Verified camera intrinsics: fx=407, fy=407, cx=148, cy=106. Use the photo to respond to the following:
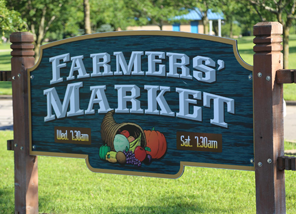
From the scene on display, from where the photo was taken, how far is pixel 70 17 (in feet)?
78.1

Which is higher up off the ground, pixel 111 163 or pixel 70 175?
pixel 111 163

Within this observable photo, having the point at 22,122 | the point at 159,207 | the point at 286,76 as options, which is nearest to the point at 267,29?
the point at 286,76

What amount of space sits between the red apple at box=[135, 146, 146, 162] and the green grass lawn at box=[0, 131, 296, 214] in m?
1.05

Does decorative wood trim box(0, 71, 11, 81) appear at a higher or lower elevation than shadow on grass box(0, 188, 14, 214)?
higher

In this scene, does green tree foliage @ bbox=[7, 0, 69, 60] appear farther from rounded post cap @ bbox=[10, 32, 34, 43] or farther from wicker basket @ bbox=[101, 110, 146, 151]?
wicker basket @ bbox=[101, 110, 146, 151]

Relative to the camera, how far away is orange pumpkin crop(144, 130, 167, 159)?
12.4ft

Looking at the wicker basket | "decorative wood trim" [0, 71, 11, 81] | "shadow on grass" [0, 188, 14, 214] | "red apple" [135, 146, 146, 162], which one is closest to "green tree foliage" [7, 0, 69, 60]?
"shadow on grass" [0, 188, 14, 214]

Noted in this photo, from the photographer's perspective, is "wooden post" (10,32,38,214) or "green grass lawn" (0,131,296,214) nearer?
"wooden post" (10,32,38,214)

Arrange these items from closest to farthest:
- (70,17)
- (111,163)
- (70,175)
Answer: (111,163)
(70,175)
(70,17)

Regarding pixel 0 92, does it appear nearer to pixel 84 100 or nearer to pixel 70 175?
pixel 70 175

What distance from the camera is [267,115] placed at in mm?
3334

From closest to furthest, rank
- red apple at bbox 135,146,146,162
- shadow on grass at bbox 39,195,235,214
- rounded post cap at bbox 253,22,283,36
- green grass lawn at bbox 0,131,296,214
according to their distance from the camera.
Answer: rounded post cap at bbox 253,22,283,36
red apple at bbox 135,146,146,162
shadow on grass at bbox 39,195,235,214
green grass lawn at bbox 0,131,296,214

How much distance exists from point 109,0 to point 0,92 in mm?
9947

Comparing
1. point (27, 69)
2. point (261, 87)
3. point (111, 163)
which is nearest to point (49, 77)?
point (27, 69)
